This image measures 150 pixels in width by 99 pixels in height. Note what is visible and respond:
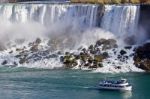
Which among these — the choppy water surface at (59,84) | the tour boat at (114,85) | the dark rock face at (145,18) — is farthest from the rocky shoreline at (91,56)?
the tour boat at (114,85)

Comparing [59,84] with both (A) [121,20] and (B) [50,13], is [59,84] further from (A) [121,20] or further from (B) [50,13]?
(B) [50,13]

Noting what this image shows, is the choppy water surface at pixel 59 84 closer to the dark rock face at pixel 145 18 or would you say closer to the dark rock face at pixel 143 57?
the dark rock face at pixel 143 57

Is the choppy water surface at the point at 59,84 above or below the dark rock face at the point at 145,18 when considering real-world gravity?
below

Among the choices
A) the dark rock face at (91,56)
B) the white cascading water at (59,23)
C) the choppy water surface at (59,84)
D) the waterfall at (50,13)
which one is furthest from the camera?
the waterfall at (50,13)

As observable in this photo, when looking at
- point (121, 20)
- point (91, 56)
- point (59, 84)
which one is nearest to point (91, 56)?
point (91, 56)

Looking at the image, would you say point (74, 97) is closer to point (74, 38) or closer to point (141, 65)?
point (141, 65)

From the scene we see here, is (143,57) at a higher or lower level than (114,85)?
higher
